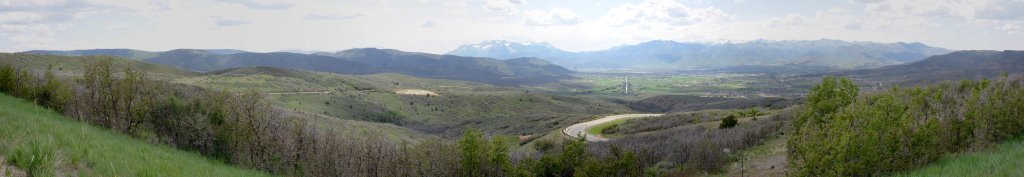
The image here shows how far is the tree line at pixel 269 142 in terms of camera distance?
19531 millimetres

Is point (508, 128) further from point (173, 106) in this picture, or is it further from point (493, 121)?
point (173, 106)

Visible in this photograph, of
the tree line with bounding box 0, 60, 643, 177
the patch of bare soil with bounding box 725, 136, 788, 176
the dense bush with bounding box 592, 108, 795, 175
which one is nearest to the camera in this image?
the patch of bare soil with bounding box 725, 136, 788, 176

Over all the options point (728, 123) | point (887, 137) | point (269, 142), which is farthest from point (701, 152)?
point (728, 123)

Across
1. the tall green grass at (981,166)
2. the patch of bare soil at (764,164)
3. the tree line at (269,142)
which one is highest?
the tall green grass at (981,166)

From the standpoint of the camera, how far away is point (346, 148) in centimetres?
2288

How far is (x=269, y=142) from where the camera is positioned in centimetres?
2234

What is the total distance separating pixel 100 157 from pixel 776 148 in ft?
81.4

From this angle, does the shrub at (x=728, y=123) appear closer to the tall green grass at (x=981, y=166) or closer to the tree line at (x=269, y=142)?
the tree line at (x=269, y=142)

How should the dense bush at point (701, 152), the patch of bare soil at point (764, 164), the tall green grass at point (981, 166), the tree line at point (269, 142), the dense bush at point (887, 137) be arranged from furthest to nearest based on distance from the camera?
the dense bush at point (701, 152) < the tree line at point (269, 142) < the patch of bare soil at point (764, 164) < the dense bush at point (887, 137) < the tall green grass at point (981, 166)

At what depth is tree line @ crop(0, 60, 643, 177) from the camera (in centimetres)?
1953

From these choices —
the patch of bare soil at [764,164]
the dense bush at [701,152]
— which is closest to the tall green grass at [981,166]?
the patch of bare soil at [764,164]

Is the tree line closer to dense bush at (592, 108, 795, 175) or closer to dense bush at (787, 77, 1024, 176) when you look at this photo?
dense bush at (592, 108, 795, 175)

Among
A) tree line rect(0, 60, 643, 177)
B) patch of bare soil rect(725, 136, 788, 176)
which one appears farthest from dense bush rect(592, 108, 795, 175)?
tree line rect(0, 60, 643, 177)

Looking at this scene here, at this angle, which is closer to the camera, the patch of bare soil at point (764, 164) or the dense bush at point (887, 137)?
the dense bush at point (887, 137)
